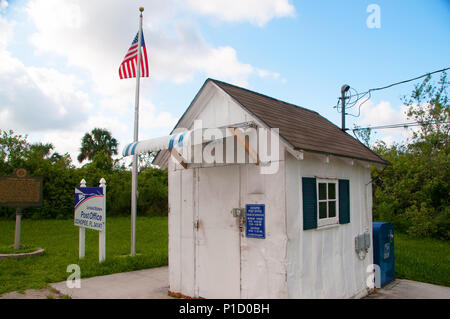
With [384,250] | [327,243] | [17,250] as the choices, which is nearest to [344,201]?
[327,243]

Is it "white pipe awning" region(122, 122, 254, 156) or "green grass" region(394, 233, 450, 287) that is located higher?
"white pipe awning" region(122, 122, 254, 156)

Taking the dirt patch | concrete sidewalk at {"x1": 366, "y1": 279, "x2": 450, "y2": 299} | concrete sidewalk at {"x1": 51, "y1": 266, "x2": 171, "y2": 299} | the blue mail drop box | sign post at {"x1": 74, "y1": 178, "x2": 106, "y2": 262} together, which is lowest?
concrete sidewalk at {"x1": 366, "y1": 279, "x2": 450, "y2": 299}

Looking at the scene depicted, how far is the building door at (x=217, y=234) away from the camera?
5090 millimetres

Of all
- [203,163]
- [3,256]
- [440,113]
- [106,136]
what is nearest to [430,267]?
[203,163]

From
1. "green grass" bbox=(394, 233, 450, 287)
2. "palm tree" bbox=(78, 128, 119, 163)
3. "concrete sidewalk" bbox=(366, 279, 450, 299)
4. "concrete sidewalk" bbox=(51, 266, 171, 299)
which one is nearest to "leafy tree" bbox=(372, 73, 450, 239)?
"green grass" bbox=(394, 233, 450, 287)

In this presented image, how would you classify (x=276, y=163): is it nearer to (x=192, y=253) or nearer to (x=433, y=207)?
(x=192, y=253)

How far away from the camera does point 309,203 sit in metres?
4.91

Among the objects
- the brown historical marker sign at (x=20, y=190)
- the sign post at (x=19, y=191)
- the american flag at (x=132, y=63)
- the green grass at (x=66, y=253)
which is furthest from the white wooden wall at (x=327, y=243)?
the brown historical marker sign at (x=20, y=190)

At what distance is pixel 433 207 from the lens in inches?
557

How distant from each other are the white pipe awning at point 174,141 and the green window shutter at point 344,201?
A: 82.0 inches

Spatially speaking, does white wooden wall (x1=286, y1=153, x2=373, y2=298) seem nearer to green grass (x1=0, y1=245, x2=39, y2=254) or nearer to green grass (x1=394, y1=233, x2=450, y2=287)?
green grass (x1=394, y1=233, x2=450, y2=287)

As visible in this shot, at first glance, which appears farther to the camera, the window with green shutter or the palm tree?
the palm tree

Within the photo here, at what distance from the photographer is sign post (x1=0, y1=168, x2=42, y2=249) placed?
9992 mm

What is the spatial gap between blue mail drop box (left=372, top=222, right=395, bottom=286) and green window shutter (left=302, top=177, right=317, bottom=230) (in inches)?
105
